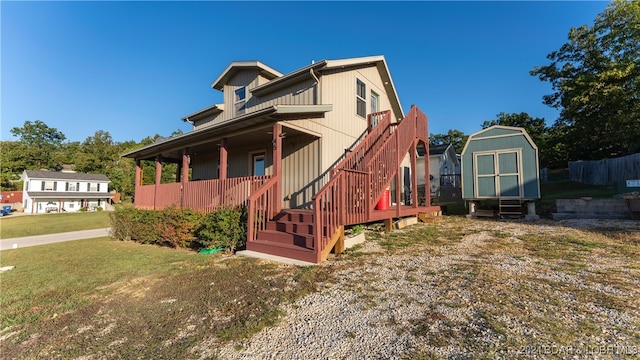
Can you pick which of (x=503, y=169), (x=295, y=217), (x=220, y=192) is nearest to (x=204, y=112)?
(x=220, y=192)

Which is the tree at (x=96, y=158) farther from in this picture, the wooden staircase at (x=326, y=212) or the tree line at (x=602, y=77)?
the tree line at (x=602, y=77)

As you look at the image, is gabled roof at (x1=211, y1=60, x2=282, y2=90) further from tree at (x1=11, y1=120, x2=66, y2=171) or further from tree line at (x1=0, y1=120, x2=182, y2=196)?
tree at (x1=11, y1=120, x2=66, y2=171)

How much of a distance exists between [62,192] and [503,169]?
50844mm

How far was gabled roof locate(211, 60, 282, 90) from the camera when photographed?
436 inches

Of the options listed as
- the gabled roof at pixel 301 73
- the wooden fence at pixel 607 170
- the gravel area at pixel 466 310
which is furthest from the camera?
the wooden fence at pixel 607 170

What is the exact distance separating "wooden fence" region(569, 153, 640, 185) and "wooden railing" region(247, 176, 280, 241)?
16612 mm

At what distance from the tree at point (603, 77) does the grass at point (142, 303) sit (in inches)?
758

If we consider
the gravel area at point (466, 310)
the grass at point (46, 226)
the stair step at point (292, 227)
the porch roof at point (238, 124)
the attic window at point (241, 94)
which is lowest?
the grass at point (46, 226)

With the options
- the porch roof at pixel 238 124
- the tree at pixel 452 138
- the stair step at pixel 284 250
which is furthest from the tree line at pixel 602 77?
the tree at pixel 452 138

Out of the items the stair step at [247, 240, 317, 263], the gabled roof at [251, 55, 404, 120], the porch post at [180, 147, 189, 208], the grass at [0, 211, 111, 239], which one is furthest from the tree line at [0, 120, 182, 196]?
the stair step at [247, 240, 317, 263]

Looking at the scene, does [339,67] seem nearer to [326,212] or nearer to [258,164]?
[258,164]

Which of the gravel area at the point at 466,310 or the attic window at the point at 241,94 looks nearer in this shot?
the gravel area at the point at 466,310

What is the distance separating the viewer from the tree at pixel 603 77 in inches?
555

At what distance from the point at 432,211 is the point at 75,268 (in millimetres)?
11057
